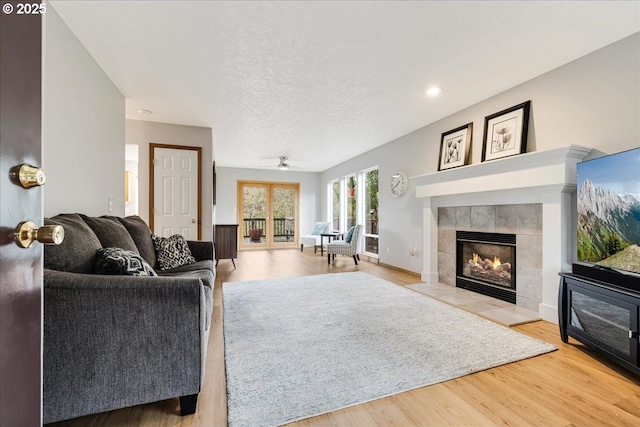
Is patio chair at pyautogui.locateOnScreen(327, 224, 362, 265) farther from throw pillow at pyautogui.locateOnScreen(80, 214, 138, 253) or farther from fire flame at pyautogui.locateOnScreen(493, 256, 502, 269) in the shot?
throw pillow at pyautogui.locateOnScreen(80, 214, 138, 253)

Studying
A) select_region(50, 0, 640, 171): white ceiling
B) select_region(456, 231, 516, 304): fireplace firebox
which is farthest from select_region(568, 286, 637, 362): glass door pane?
select_region(50, 0, 640, 171): white ceiling

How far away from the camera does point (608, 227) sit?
6.56ft

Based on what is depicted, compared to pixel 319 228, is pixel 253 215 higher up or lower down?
higher up

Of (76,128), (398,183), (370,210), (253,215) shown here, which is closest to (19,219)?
(76,128)

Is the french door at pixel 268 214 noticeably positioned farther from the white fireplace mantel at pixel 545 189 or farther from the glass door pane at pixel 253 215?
the white fireplace mantel at pixel 545 189

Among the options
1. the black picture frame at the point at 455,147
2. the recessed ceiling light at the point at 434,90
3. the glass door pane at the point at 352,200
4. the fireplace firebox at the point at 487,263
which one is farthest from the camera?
the glass door pane at the point at 352,200

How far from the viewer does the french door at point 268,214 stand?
8.23m

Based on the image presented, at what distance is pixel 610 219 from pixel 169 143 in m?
5.13

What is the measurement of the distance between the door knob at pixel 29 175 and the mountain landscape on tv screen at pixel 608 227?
114 inches

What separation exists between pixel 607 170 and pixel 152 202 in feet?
17.1

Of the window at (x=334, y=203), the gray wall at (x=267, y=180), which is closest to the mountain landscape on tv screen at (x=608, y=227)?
the window at (x=334, y=203)

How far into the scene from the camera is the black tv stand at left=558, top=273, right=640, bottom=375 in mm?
1690

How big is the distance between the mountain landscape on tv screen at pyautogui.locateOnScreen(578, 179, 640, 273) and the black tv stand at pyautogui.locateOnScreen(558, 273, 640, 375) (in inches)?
7.6

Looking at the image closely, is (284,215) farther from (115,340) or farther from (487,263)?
(115,340)
